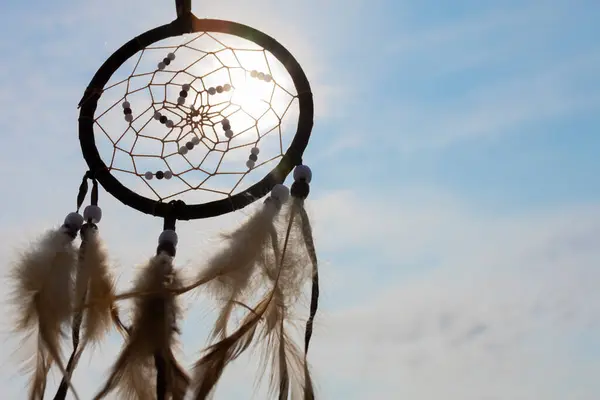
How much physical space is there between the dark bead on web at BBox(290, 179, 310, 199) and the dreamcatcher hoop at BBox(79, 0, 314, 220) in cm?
6

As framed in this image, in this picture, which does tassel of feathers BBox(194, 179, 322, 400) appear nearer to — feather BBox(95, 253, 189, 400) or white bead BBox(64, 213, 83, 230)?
feather BBox(95, 253, 189, 400)

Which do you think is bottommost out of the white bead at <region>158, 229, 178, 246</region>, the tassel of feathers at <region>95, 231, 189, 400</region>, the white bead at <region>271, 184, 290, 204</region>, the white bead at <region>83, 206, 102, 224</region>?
the tassel of feathers at <region>95, 231, 189, 400</region>

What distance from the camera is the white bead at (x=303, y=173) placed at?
2.70 m

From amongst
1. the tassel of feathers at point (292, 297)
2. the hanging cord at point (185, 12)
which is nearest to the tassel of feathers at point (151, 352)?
the tassel of feathers at point (292, 297)

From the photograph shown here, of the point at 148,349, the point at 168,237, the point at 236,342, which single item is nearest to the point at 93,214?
the point at 168,237

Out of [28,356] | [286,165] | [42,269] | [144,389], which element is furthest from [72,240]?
[286,165]

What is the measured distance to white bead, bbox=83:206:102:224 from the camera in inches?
108

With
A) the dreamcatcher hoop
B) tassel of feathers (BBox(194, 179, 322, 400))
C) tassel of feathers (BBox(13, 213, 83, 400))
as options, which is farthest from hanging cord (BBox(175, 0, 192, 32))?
tassel of feathers (BBox(13, 213, 83, 400))

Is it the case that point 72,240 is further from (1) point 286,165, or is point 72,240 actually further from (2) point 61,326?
(1) point 286,165

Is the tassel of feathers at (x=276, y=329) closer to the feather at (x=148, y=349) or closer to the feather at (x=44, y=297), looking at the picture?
the feather at (x=148, y=349)

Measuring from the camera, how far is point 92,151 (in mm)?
2830

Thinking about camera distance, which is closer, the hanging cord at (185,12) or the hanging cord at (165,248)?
the hanging cord at (165,248)

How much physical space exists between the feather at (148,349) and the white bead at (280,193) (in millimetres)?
437

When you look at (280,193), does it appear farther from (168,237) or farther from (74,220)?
(74,220)
